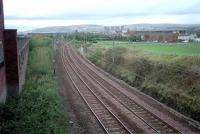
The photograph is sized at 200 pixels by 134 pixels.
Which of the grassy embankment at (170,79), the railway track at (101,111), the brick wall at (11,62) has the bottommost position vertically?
the railway track at (101,111)

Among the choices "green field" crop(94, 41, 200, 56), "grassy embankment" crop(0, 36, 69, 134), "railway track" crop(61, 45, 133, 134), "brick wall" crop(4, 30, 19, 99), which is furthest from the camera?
"green field" crop(94, 41, 200, 56)

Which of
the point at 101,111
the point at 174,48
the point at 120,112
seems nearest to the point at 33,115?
the point at 101,111

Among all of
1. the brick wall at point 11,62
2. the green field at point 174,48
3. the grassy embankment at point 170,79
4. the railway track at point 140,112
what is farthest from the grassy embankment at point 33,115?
the green field at point 174,48

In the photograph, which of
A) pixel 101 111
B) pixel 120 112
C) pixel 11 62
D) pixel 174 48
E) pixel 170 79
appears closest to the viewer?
pixel 11 62

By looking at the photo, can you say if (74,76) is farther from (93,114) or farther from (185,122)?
(185,122)

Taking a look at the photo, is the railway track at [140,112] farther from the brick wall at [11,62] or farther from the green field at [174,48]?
the green field at [174,48]

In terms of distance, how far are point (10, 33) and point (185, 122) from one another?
12043mm

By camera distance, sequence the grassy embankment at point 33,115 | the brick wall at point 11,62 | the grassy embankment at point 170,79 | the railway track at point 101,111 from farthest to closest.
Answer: the grassy embankment at point 170,79 < the brick wall at point 11,62 < the railway track at point 101,111 < the grassy embankment at point 33,115

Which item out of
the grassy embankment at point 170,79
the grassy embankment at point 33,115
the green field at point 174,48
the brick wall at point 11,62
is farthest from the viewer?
the green field at point 174,48

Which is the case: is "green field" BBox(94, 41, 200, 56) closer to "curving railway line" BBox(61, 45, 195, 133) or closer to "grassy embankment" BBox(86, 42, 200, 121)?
"grassy embankment" BBox(86, 42, 200, 121)

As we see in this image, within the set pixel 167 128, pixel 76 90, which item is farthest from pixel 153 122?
pixel 76 90

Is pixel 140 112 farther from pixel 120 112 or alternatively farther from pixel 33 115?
pixel 33 115

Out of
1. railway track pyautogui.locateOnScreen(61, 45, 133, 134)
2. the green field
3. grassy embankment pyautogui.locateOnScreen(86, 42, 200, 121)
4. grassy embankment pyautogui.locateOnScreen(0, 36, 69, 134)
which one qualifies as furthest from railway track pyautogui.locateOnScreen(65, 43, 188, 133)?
the green field

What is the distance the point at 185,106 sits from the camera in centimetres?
2355
